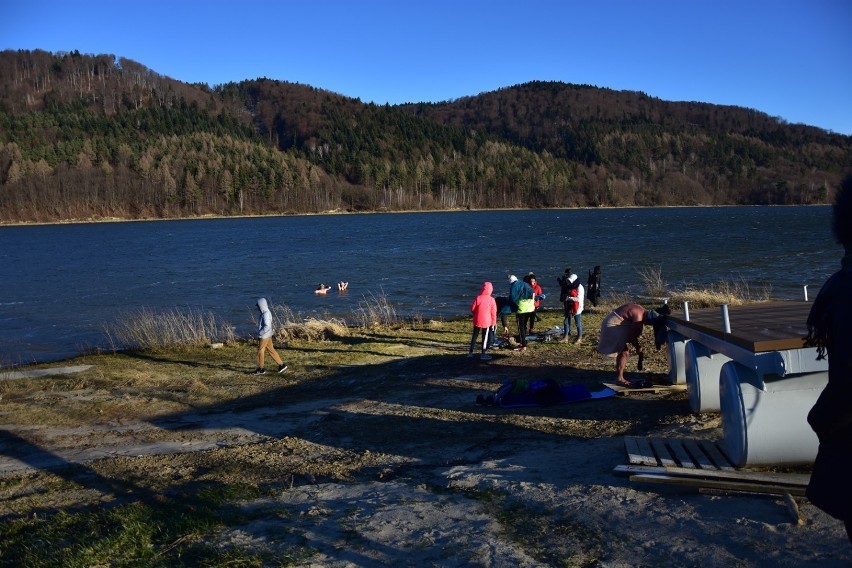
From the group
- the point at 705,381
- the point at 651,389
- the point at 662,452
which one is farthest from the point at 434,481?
the point at 651,389

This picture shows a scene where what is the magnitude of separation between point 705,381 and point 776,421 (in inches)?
81.5

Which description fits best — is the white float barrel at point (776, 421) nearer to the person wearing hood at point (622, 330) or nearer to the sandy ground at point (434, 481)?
the sandy ground at point (434, 481)

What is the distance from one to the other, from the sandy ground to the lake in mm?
12167

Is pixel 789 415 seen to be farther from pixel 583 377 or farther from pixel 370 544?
pixel 583 377

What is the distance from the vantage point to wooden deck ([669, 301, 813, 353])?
591 centimetres

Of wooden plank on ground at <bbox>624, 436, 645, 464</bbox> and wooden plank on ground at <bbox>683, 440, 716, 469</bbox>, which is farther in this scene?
wooden plank on ground at <bbox>624, 436, 645, 464</bbox>

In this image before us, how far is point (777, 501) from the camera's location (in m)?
5.34

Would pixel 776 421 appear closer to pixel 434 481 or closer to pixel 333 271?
pixel 434 481

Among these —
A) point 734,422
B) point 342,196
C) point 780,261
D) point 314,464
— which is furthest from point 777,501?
point 342,196

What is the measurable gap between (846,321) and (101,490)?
6946 mm

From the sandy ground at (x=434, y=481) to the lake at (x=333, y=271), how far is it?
12167mm

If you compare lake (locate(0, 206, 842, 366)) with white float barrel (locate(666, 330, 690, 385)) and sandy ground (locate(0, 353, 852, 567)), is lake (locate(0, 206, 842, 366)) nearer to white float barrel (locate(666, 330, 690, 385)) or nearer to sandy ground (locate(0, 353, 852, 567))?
sandy ground (locate(0, 353, 852, 567))

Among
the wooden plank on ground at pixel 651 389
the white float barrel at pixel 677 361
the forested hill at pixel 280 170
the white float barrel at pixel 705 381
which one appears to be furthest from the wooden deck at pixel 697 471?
the forested hill at pixel 280 170

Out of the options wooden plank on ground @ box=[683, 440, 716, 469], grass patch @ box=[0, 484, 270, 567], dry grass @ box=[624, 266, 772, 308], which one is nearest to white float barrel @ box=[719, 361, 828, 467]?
wooden plank on ground @ box=[683, 440, 716, 469]
